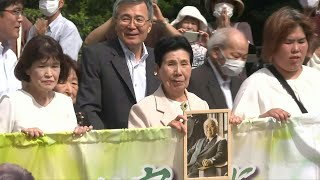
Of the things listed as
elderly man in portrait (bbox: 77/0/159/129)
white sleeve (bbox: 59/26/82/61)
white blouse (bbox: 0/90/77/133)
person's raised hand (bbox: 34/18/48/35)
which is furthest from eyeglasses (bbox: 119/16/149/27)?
white sleeve (bbox: 59/26/82/61)

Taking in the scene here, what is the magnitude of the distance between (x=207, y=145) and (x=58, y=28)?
11.5 ft

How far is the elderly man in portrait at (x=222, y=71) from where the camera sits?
6.16 meters

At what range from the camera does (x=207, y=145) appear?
5176mm

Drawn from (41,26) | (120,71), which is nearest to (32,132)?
(120,71)

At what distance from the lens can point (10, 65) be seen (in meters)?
6.65

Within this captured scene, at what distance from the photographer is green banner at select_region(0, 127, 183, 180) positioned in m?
5.05

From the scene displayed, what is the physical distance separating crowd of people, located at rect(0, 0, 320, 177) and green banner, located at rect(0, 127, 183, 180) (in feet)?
0.31

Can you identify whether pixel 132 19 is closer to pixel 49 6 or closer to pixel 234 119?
pixel 234 119

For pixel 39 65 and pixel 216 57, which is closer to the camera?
pixel 39 65

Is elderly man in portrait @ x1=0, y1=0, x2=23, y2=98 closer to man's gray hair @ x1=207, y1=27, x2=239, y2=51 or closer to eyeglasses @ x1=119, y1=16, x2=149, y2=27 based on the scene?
eyeglasses @ x1=119, y1=16, x2=149, y2=27

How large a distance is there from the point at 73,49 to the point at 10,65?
1596 mm

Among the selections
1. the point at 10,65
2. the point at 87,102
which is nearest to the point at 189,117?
the point at 87,102

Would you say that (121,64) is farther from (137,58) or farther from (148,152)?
(148,152)

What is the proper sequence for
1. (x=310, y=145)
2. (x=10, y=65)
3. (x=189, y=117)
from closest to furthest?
(x=189, y=117) < (x=310, y=145) < (x=10, y=65)
